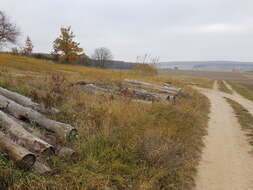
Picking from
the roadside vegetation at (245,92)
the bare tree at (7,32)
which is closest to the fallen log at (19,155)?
the roadside vegetation at (245,92)

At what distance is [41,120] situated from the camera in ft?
15.3

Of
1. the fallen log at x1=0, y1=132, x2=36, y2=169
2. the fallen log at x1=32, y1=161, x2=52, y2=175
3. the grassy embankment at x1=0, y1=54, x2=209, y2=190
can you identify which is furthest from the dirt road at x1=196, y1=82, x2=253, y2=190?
the fallen log at x1=0, y1=132, x2=36, y2=169

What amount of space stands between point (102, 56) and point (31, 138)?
49135mm

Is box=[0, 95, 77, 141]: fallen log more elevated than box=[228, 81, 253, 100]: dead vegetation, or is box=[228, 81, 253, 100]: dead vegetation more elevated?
box=[0, 95, 77, 141]: fallen log

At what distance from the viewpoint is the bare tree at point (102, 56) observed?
4815 cm

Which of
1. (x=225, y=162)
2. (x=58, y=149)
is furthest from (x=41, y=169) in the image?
(x=225, y=162)

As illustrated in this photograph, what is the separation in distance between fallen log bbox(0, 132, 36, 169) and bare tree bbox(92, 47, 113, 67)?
4498 cm

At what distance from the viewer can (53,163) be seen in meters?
3.35

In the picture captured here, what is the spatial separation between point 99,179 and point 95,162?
17.2 inches

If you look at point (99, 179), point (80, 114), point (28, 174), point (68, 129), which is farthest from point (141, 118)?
point (28, 174)

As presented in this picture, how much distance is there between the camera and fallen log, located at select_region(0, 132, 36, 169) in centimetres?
299

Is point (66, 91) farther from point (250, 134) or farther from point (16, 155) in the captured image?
point (250, 134)

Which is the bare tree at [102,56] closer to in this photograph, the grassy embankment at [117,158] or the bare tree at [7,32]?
the bare tree at [7,32]

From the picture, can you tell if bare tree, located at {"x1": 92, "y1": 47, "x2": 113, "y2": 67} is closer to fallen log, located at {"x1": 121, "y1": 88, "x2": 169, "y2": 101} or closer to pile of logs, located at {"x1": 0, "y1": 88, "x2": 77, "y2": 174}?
fallen log, located at {"x1": 121, "y1": 88, "x2": 169, "y2": 101}
